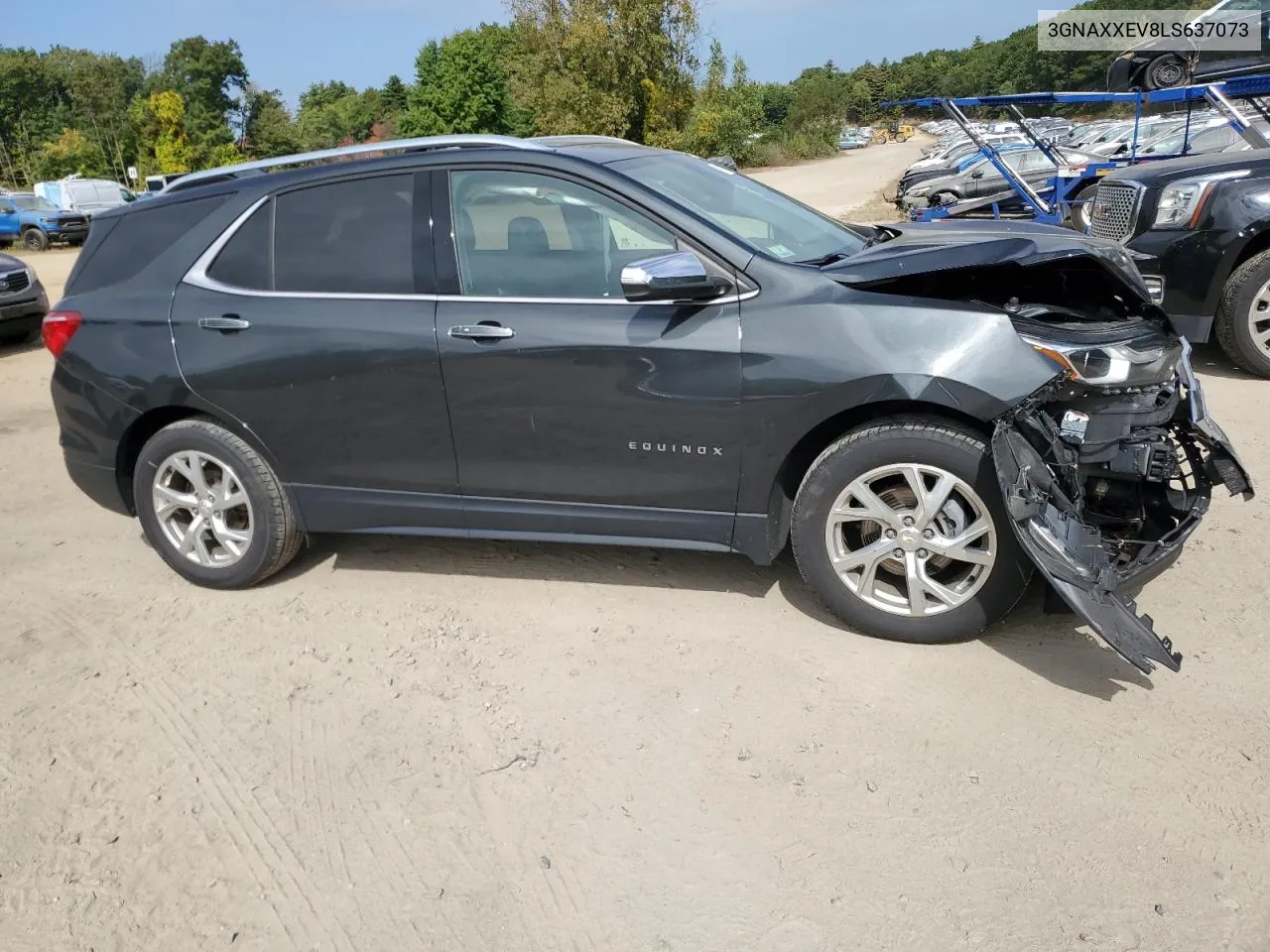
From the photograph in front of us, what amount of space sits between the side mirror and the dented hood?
1.49 feet

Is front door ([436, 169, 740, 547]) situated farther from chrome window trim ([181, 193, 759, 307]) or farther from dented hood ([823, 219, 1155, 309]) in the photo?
dented hood ([823, 219, 1155, 309])

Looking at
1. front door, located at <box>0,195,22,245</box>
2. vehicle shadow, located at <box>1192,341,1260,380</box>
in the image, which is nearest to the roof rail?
vehicle shadow, located at <box>1192,341,1260,380</box>

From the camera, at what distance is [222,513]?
4.33 metres

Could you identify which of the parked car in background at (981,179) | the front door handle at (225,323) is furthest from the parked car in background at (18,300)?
the parked car in background at (981,179)

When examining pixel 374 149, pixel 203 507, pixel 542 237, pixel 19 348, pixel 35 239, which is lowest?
pixel 203 507

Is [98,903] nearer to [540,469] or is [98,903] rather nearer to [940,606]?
[540,469]

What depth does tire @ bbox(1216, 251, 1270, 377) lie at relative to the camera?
6.29 metres

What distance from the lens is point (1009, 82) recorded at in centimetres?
10481

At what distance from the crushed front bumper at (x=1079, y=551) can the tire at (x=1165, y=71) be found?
8899 millimetres

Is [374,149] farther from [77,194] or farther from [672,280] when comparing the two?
[77,194]

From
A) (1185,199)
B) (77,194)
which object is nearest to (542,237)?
(1185,199)

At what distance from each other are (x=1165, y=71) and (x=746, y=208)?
28.5ft

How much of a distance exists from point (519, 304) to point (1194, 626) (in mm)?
2807

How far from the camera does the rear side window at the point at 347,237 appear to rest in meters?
3.85
